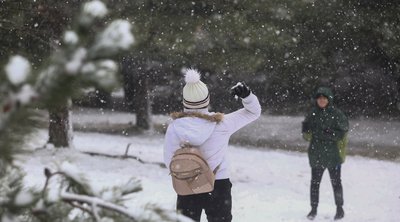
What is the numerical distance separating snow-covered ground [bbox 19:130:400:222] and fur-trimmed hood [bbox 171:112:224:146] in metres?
2.66

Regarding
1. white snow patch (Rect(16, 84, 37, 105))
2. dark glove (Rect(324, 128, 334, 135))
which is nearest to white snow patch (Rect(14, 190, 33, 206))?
white snow patch (Rect(16, 84, 37, 105))

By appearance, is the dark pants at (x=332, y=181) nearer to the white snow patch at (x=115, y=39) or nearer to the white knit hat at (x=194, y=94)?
the white knit hat at (x=194, y=94)

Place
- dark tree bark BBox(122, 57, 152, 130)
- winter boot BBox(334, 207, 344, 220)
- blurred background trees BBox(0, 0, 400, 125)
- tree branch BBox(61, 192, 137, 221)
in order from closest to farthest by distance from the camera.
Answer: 1. tree branch BBox(61, 192, 137, 221)
2. winter boot BBox(334, 207, 344, 220)
3. blurred background trees BBox(0, 0, 400, 125)
4. dark tree bark BBox(122, 57, 152, 130)

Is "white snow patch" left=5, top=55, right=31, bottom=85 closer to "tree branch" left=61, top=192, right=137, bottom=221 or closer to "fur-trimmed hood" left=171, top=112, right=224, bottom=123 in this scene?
"tree branch" left=61, top=192, right=137, bottom=221

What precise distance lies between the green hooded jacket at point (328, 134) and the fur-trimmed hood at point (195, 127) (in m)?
3.02

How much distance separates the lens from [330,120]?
A: 7.09 meters

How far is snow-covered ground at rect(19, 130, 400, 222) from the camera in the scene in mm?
8188

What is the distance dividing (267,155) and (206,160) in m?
9.26

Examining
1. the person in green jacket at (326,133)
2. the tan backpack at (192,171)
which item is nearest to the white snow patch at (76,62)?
the tan backpack at (192,171)

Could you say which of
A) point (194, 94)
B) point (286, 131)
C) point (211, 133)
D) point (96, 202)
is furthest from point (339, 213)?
point (286, 131)

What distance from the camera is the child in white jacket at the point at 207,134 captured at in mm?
4312

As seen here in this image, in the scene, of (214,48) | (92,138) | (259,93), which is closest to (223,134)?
(214,48)

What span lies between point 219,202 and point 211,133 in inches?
20.6

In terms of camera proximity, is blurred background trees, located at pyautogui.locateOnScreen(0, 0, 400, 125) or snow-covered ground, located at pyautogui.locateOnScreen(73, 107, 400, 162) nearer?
blurred background trees, located at pyautogui.locateOnScreen(0, 0, 400, 125)
